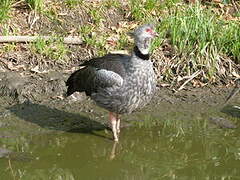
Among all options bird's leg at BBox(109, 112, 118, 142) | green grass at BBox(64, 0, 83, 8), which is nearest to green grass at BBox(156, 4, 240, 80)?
green grass at BBox(64, 0, 83, 8)

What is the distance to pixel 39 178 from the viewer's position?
6.27 meters

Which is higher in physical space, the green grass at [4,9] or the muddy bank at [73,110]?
the green grass at [4,9]

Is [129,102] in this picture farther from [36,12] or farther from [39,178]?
[36,12]

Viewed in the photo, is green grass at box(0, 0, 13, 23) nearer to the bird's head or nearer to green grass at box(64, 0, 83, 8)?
green grass at box(64, 0, 83, 8)

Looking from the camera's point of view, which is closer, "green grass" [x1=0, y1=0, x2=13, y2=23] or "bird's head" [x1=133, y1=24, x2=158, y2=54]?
"bird's head" [x1=133, y1=24, x2=158, y2=54]

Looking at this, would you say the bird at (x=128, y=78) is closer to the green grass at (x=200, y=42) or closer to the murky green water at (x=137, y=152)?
the murky green water at (x=137, y=152)

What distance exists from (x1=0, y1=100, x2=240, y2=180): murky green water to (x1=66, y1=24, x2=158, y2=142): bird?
0.48 metres

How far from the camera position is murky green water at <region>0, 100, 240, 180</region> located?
641 centimetres

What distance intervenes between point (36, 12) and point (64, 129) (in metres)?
2.41

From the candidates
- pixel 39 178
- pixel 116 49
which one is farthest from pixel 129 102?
pixel 116 49

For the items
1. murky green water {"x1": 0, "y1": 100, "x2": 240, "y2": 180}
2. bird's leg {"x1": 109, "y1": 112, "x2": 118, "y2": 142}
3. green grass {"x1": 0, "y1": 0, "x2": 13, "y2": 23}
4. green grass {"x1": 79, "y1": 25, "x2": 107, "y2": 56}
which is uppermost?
green grass {"x1": 0, "y1": 0, "x2": 13, "y2": 23}

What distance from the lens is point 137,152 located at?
6957 mm

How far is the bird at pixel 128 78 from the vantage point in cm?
674

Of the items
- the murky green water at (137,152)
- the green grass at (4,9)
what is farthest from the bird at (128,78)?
the green grass at (4,9)
